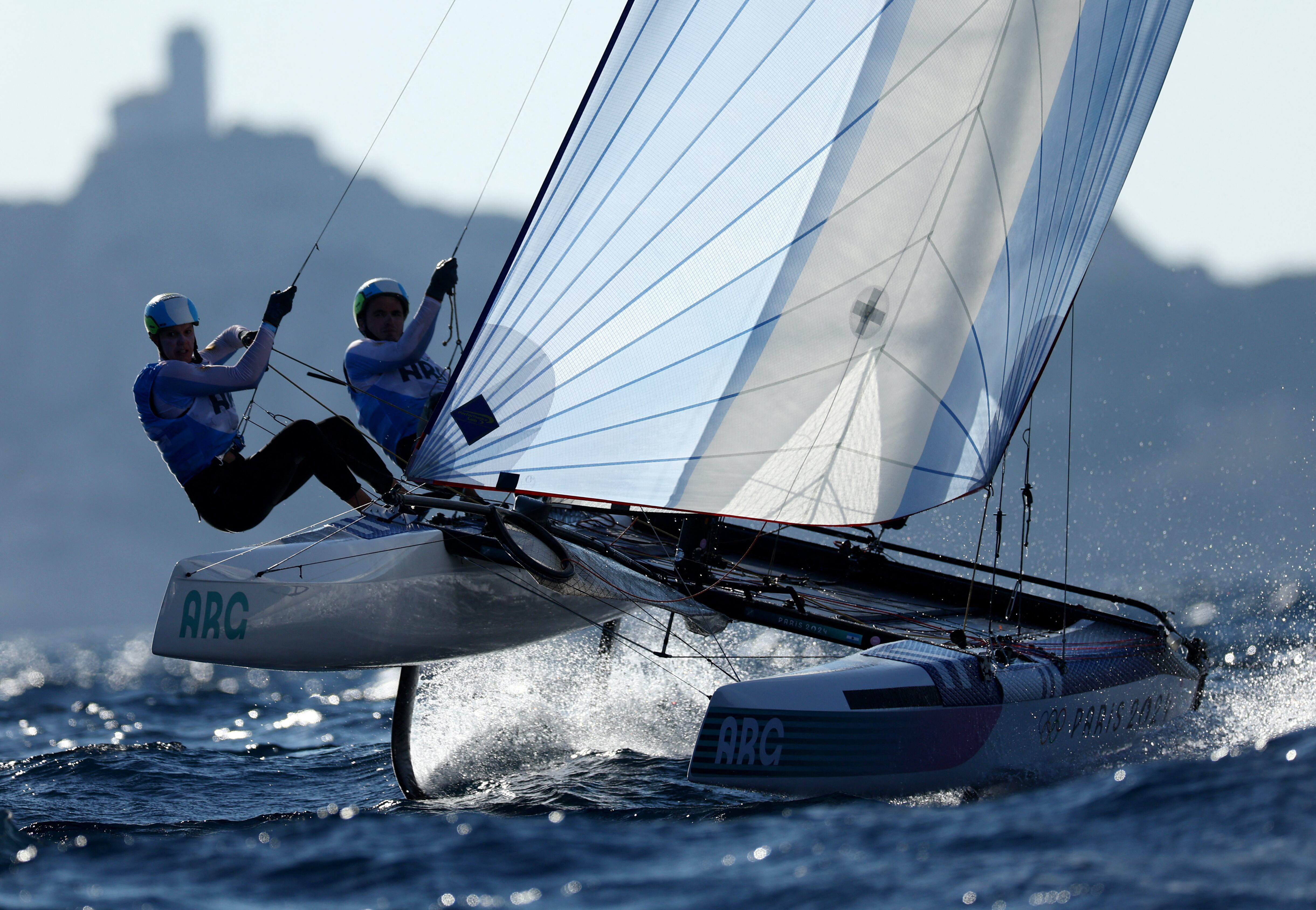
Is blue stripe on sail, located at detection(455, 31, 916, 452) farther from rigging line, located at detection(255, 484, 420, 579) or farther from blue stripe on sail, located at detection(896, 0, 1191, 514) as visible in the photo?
blue stripe on sail, located at detection(896, 0, 1191, 514)

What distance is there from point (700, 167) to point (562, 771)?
237 centimetres

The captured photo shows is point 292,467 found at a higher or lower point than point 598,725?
higher

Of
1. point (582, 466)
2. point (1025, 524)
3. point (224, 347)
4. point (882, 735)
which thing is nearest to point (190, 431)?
point (224, 347)

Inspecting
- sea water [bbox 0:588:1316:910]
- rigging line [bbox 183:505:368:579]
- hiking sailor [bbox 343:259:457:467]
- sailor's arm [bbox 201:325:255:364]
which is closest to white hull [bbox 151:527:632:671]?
rigging line [bbox 183:505:368:579]

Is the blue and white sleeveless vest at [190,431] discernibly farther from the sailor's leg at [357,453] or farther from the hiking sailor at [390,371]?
the hiking sailor at [390,371]

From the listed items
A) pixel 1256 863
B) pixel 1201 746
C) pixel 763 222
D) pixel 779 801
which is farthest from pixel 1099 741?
pixel 763 222

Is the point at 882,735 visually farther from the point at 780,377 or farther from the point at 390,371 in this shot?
the point at 390,371

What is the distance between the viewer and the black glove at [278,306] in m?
4.26

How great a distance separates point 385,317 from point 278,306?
0.90 m

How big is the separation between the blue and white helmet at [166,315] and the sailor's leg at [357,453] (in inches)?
24.4

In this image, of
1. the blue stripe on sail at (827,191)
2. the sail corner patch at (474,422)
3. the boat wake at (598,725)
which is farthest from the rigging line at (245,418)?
the blue stripe on sail at (827,191)

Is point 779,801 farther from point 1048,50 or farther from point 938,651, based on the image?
point 1048,50

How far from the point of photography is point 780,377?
4.48 meters

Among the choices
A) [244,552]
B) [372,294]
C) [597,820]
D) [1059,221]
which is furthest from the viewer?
[372,294]
